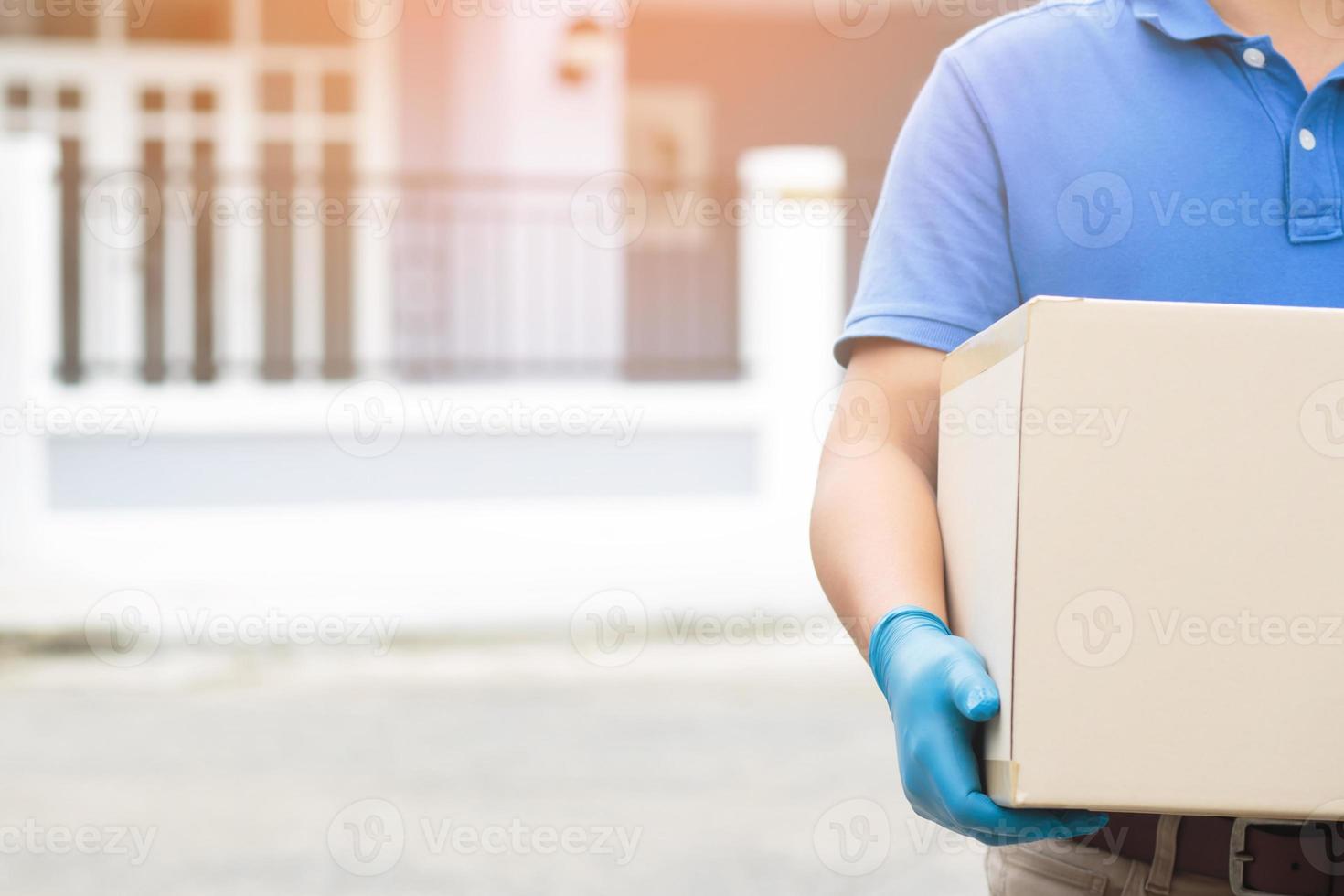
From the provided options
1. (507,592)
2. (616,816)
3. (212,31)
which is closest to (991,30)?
(616,816)

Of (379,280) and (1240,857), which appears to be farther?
(379,280)

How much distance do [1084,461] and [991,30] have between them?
52 centimetres

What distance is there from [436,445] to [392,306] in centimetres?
174

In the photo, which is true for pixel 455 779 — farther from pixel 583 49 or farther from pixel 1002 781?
pixel 583 49

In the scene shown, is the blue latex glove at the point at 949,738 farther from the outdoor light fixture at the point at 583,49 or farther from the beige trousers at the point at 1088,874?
the outdoor light fixture at the point at 583,49

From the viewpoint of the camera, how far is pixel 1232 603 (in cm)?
A: 88

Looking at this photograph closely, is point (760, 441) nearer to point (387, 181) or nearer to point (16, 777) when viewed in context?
point (387, 181)

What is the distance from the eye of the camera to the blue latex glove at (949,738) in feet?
3.01

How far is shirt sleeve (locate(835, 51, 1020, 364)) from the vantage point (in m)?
1.20

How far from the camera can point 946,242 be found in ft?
3.97

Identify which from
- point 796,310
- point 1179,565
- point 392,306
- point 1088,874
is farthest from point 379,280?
point 1179,565

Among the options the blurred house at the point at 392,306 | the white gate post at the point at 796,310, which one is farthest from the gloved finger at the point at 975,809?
the white gate post at the point at 796,310

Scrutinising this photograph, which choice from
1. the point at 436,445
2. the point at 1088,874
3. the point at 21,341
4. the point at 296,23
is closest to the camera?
the point at 1088,874

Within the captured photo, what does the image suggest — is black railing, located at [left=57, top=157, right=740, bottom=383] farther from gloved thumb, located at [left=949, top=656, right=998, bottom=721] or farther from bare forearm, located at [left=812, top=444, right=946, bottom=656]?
gloved thumb, located at [left=949, top=656, right=998, bottom=721]
